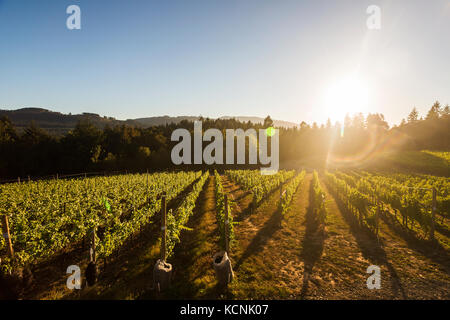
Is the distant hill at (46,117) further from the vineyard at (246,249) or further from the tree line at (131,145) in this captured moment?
the vineyard at (246,249)

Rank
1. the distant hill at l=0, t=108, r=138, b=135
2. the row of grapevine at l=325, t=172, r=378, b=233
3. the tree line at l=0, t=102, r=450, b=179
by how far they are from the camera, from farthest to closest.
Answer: the distant hill at l=0, t=108, r=138, b=135
the tree line at l=0, t=102, r=450, b=179
the row of grapevine at l=325, t=172, r=378, b=233

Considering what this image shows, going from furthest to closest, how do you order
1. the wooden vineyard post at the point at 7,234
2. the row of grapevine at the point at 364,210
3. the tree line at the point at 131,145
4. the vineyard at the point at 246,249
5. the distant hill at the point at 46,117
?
the distant hill at the point at 46,117 < the tree line at the point at 131,145 < the row of grapevine at the point at 364,210 < the vineyard at the point at 246,249 < the wooden vineyard post at the point at 7,234

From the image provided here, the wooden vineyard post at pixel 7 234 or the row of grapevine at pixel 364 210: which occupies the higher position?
the wooden vineyard post at pixel 7 234

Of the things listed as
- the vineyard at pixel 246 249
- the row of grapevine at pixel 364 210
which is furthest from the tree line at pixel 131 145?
the row of grapevine at pixel 364 210

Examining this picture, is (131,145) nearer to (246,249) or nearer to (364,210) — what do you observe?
(246,249)

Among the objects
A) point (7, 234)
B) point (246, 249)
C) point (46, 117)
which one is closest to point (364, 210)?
point (246, 249)

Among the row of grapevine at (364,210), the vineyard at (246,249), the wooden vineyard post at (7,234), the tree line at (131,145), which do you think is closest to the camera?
the wooden vineyard post at (7,234)

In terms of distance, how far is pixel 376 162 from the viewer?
49625 millimetres

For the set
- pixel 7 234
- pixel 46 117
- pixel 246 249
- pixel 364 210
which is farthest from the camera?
pixel 46 117

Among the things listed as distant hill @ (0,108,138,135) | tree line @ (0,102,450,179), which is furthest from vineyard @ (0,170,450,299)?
distant hill @ (0,108,138,135)

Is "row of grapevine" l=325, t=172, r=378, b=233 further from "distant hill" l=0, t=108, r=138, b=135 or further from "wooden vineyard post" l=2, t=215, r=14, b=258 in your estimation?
"distant hill" l=0, t=108, r=138, b=135

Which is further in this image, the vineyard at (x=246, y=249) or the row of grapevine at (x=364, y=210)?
the row of grapevine at (x=364, y=210)

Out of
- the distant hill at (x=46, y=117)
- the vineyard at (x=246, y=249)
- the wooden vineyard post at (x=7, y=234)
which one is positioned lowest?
the vineyard at (x=246, y=249)

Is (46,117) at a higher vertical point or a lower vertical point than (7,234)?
higher
